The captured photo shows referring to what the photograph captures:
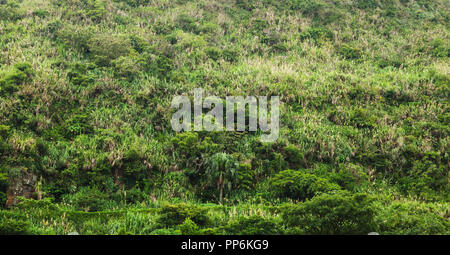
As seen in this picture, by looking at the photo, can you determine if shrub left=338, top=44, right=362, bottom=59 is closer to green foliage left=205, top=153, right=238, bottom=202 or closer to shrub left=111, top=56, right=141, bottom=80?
shrub left=111, top=56, right=141, bottom=80

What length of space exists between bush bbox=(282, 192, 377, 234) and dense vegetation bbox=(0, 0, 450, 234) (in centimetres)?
3

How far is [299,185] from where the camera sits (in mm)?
12023

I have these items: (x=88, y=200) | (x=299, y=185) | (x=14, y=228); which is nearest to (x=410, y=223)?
(x=299, y=185)

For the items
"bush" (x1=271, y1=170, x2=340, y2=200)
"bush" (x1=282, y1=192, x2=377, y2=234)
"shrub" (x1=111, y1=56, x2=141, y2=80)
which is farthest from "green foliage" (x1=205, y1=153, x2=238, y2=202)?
"shrub" (x1=111, y1=56, x2=141, y2=80)

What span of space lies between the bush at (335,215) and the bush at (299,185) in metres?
3.01

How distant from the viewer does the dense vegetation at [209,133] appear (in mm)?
9594

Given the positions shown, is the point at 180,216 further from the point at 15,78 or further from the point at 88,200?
the point at 15,78

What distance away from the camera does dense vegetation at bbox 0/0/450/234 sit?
9.59 meters

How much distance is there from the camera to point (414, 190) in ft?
42.5

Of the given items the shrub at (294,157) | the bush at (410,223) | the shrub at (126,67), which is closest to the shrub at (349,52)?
the shrub at (294,157)

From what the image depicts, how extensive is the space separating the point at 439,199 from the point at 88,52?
19119 mm

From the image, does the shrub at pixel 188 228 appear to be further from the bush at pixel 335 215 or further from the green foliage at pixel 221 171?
the green foliage at pixel 221 171

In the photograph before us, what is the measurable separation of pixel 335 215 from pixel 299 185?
3907 millimetres
